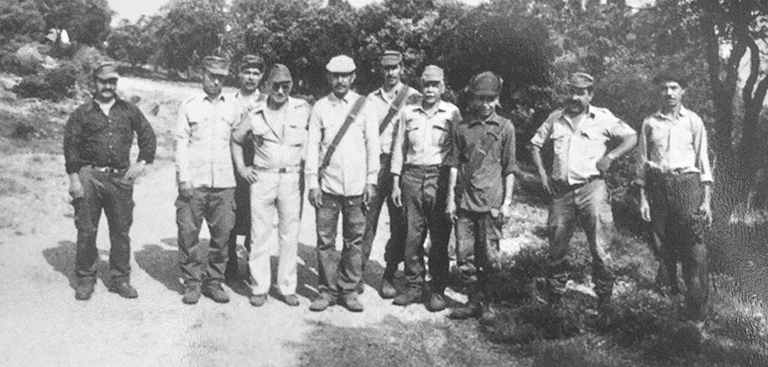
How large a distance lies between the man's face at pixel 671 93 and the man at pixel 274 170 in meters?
3.01

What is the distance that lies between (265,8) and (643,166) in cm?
791

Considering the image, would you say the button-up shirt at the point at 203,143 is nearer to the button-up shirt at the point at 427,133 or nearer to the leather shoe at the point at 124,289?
the leather shoe at the point at 124,289

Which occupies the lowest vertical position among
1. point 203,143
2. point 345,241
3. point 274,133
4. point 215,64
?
point 345,241

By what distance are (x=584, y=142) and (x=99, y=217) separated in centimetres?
418

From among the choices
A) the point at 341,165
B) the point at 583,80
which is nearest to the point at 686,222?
the point at 583,80

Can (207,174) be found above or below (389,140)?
below

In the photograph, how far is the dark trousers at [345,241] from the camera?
17.8ft

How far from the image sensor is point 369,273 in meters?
6.57

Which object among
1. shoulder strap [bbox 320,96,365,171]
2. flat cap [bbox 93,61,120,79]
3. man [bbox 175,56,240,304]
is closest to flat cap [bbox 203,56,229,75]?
man [bbox 175,56,240,304]

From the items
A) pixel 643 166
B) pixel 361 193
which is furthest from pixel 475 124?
pixel 643 166

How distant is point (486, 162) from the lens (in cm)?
515

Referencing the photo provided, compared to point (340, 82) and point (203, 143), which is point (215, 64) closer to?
point (203, 143)

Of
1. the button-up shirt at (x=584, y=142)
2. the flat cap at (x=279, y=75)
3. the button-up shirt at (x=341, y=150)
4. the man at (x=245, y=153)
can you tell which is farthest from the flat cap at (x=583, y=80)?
the man at (x=245, y=153)

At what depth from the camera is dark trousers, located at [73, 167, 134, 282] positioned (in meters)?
5.21
